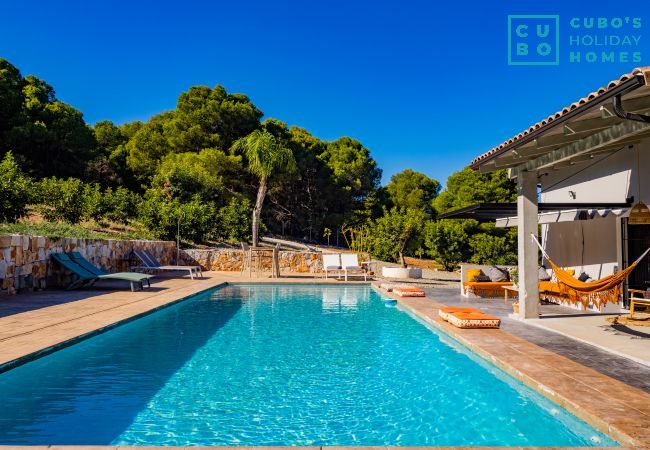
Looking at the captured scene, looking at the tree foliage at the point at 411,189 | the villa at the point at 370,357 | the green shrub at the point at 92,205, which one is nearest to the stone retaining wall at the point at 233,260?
the green shrub at the point at 92,205

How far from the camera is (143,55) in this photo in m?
19.6

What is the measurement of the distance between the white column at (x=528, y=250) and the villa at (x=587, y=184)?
0.6 inches

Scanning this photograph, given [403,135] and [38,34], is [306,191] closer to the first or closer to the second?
[403,135]

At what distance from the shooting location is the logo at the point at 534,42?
1045 cm

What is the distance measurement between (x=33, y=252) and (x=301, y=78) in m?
17.7

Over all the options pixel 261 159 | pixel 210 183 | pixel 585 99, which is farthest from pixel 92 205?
pixel 585 99

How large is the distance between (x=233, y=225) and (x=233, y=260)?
3854mm

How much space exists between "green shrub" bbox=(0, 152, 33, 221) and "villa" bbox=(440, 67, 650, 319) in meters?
11.3

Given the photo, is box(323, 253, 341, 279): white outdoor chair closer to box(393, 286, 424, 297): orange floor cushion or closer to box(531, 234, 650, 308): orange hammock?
box(393, 286, 424, 297): orange floor cushion

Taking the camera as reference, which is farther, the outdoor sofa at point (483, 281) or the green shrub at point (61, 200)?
the green shrub at point (61, 200)

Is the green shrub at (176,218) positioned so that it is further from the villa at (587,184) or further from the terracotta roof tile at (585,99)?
the terracotta roof tile at (585,99)

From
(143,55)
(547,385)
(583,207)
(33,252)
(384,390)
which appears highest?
(143,55)

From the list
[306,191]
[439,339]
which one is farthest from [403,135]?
[439,339]

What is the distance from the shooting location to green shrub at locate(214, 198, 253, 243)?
21.9 meters
